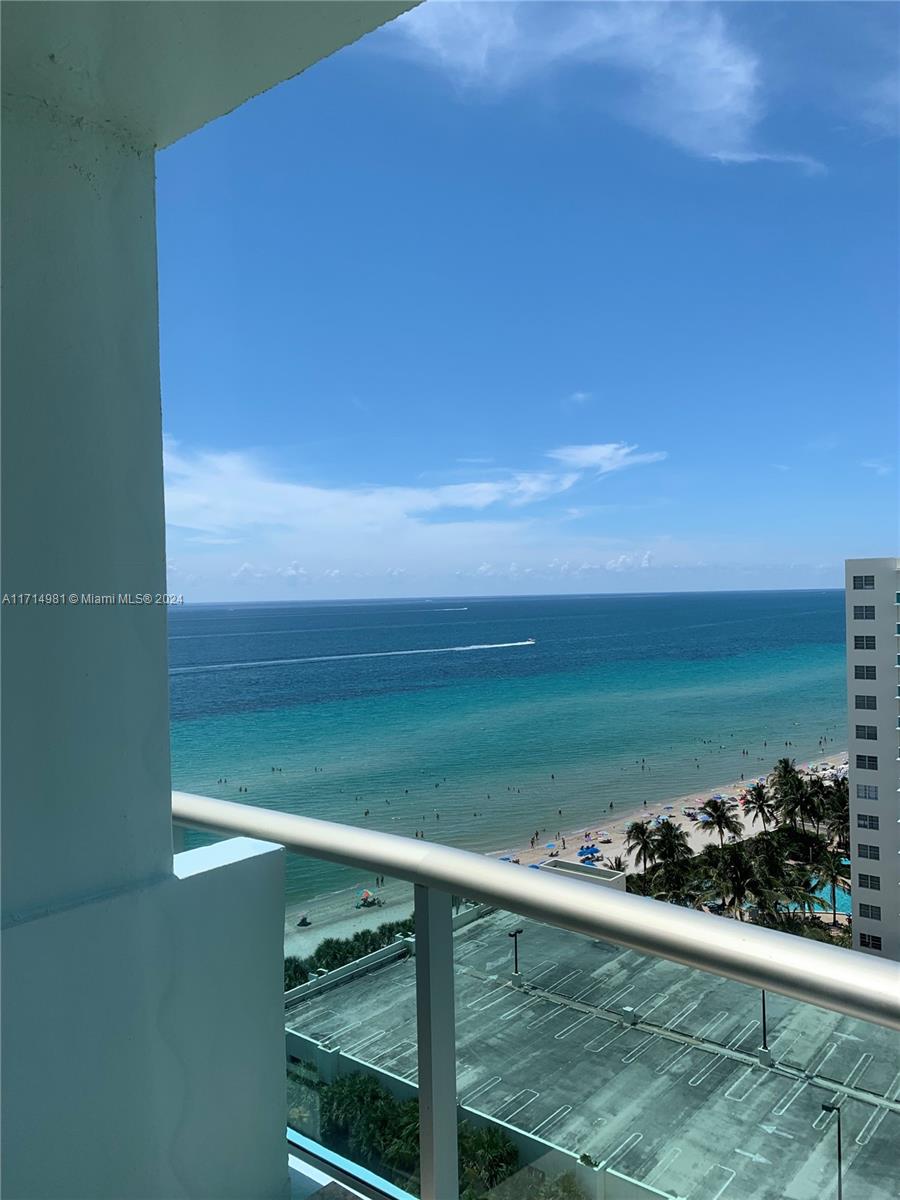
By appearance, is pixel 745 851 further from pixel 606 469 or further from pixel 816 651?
pixel 606 469

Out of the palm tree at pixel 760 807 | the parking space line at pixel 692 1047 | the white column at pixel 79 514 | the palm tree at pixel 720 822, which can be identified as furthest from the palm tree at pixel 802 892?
the white column at pixel 79 514

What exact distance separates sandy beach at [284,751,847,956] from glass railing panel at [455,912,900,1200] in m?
0.13

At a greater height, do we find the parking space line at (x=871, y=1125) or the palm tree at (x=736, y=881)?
the parking space line at (x=871, y=1125)

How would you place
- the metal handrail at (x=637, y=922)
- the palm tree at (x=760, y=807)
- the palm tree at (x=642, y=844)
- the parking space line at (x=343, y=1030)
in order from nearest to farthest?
the metal handrail at (x=637, y=922) → the parking space line at (x=343, y=1030) → the palm tree at (x=642, y=844) → the palm tree at (x=760, y=807)

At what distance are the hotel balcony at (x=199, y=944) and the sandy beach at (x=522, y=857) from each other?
36 mm

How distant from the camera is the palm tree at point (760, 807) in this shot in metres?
29.9

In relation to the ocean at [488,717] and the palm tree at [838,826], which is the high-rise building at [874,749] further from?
the ocean at [488,717]

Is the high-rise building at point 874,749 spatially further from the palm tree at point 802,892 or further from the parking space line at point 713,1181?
the parking space line at point 713,1181

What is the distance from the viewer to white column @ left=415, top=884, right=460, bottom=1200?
1054 millimetres

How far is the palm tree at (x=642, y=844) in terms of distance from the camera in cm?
2417

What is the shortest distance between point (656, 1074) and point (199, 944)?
2.22 ft

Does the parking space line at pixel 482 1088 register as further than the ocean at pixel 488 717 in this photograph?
No

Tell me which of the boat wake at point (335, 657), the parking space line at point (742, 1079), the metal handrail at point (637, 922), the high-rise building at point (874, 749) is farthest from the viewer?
the boat wake at point (335, 657)

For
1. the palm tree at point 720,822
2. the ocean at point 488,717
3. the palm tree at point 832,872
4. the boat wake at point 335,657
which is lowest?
the palm tree at point 832,872
